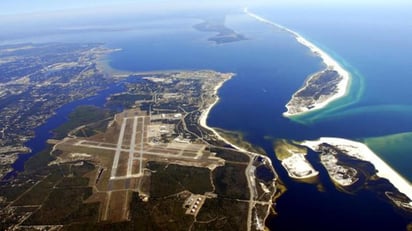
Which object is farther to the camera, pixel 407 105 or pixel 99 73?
pixel 99 73

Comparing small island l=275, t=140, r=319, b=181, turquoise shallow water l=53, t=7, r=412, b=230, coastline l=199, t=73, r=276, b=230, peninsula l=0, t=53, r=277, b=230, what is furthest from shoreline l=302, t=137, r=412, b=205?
peninsula l=0, t=53, r=277, b=230

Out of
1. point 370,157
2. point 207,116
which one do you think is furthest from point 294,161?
point 207,116

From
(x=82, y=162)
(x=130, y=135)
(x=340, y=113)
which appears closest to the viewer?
(x=82, y=162)

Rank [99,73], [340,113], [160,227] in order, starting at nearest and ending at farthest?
[160,227] → [340,113] → [99,73]

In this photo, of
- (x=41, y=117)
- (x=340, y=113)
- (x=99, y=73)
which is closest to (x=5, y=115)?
(x=41, y=117)

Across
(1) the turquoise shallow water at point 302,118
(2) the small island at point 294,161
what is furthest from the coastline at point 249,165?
(2) the small island at point 294,161

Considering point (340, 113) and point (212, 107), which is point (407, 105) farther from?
point (212, 107)

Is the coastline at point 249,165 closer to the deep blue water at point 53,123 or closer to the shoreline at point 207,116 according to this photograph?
the shoreline at point 207,116

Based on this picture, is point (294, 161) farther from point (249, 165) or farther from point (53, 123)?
point (53, 123)
